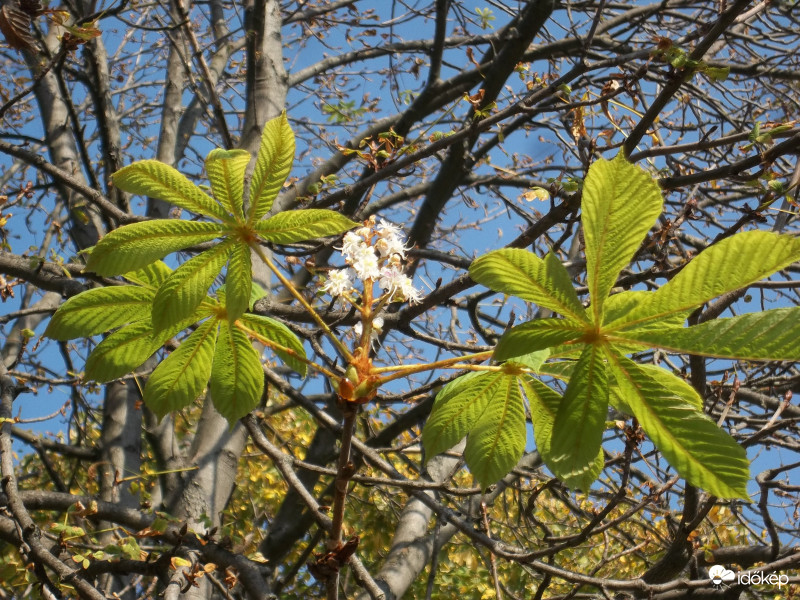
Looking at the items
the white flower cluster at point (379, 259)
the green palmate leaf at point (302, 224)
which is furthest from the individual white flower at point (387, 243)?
the green palmate leaf at point (302, 224)

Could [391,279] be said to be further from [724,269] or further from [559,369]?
[724,269]

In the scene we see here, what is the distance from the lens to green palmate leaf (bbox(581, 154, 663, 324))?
2.45ft

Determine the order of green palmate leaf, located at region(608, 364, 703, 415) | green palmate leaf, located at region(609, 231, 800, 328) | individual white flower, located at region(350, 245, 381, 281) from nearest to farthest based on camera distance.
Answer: green palmate leaf, located at region(609, 231, 800, 328) < green palmate leaf, located at region(608, 364, 703, 415) < individual white flower, located at region(350, 245, 381, 281)

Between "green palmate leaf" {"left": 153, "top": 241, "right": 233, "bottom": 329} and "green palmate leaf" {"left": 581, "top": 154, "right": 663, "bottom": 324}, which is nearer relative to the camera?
"green palmate leaf" {"left": 581, "top": 154, "right": 663, "bottom": 324}

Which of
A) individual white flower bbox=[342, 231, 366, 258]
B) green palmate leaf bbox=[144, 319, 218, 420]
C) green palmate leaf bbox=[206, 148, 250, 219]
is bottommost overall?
green palmate leaf bbox=[144, 319, 218, 420]

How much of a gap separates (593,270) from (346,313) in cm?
132

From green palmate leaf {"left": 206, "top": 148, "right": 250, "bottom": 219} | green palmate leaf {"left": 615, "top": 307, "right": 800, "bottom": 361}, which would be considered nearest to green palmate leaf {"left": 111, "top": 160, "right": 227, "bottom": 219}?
green palmate leaf {"left": 206, "top": 148, "right": 250, "bottom": 219}

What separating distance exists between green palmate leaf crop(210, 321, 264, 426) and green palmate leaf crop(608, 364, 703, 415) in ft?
1.61

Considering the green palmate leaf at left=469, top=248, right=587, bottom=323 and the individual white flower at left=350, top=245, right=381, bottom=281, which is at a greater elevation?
the individual white flower at left=350, top=245, right=381, bottom=281

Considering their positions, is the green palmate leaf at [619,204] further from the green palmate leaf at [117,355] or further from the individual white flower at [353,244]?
the green palmate leaf at [117,355]

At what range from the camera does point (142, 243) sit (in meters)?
Result: 0.89

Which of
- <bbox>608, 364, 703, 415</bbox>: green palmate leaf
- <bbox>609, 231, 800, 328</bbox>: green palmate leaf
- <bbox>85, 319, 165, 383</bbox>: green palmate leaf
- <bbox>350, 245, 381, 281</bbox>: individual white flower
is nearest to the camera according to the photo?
<bbox>609, 231, 800, 328</bbox>: green palmate leaf

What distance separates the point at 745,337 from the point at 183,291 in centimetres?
65

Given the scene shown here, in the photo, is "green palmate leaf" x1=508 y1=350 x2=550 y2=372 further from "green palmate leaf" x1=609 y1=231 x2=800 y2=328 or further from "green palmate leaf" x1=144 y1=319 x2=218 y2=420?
"green palmate leaf" x1=144 y1=319 x2=218 y2=420
